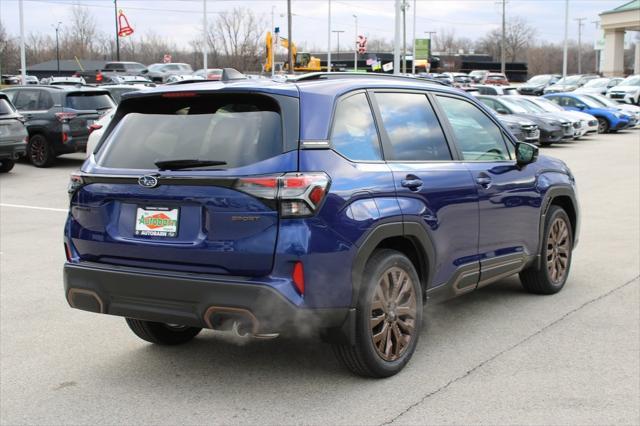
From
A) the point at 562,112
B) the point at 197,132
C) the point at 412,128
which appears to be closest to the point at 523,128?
the point at 562,112

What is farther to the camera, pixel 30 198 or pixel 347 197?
pixel 30 198

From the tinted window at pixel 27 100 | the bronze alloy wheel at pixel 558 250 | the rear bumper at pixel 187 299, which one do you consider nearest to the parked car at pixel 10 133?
the tinted window at pixel 27 100

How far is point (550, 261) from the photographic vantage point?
22.0ft

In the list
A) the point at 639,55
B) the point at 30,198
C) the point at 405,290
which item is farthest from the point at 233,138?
the point at 639,55

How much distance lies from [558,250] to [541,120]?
1882cm

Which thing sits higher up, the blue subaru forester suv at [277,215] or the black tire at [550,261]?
the blue subaru forester suv at [277,215]

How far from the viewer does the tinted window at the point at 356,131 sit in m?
4.49

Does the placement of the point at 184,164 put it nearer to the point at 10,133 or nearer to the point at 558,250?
the point at 558,250

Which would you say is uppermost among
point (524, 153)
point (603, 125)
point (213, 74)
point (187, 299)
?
point (213, 74)

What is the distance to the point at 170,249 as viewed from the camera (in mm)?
→ 4281

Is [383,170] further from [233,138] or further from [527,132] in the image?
[527,132]

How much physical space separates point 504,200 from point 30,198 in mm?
10197

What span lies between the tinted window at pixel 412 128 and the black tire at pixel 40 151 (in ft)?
48.0

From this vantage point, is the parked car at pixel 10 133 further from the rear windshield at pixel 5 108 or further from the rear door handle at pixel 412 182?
the rear door handle at pixel 412 182
